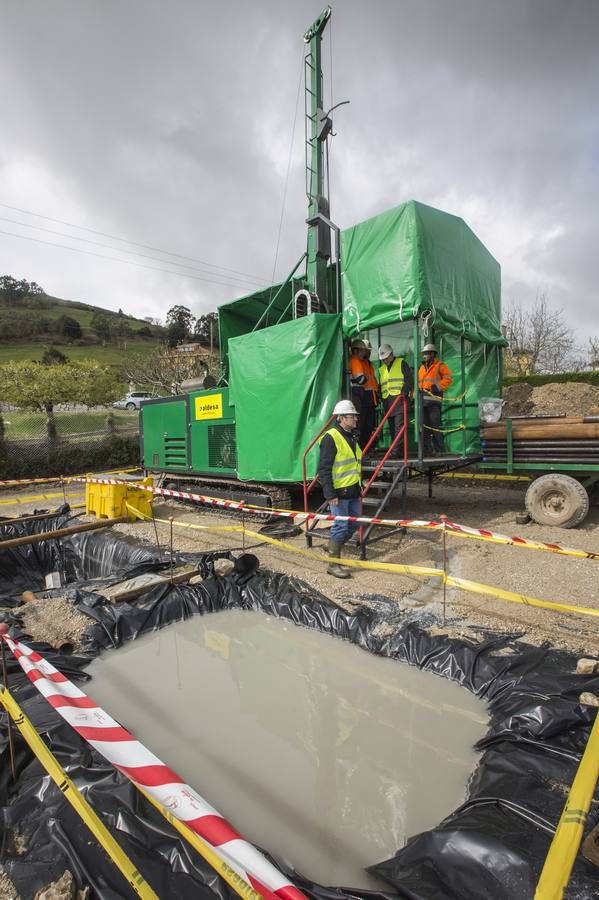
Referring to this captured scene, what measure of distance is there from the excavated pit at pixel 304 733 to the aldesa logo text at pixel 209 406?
4.99m

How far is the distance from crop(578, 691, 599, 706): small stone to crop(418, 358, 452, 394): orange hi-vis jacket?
4.76 meters

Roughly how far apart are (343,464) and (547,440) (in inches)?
141

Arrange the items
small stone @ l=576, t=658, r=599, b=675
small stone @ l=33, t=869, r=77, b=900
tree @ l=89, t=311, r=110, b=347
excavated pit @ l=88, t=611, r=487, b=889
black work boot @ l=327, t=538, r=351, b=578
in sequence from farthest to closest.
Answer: tree @ l=89, t=311, r=110, b=347 → black work boot @ l=327, t=538, r=351, b=578 → small stone @ l=576, t=658, r=599, b=675 → excavated pit @ l=88, t=611, r=487, b=889 → small stone @ l=33, t=869, r=77, b=900

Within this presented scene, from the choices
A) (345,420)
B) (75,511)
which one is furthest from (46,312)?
(345,420)

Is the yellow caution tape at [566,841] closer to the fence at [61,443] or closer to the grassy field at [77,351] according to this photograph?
the fence at [61,443]

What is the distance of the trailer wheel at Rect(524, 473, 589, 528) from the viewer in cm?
666

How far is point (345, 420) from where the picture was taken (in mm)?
5445

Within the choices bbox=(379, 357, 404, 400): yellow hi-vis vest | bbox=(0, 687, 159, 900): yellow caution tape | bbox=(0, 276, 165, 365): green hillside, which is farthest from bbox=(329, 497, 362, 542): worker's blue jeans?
bbox=(0, 276, 165, 365): green hillside

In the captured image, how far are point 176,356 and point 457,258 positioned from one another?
21.7m

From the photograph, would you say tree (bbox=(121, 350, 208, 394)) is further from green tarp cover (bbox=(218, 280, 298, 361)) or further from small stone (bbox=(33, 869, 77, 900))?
small stone (bbox=(33, 869, 77, 900))

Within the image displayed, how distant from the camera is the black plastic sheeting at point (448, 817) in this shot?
66.2 inches

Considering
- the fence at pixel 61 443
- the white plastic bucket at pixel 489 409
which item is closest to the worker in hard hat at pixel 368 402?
the white plastic bucket at pixel 489 409

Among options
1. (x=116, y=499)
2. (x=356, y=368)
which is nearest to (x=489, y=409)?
(x=356, y=368)

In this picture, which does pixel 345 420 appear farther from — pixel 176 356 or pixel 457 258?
pixel 176 356
